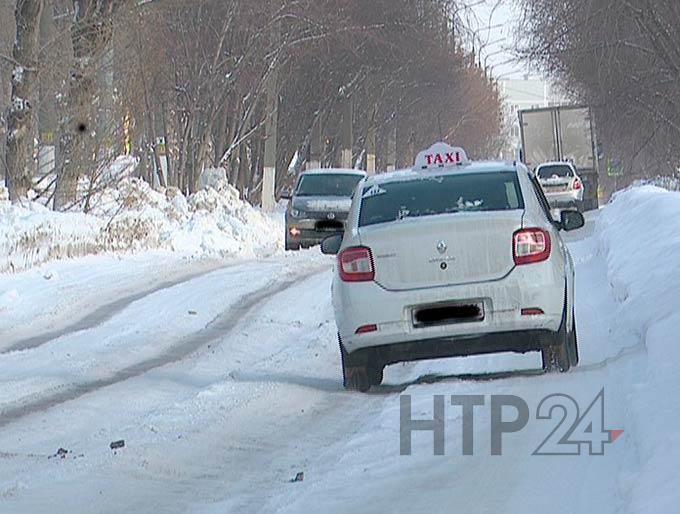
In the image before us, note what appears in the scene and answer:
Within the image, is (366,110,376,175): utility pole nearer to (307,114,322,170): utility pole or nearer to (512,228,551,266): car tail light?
(307,114,322,170): utility pole

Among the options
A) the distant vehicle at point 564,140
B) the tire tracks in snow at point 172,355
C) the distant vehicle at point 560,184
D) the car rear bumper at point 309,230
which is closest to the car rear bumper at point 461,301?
the tire tracks in snow at point 172,355

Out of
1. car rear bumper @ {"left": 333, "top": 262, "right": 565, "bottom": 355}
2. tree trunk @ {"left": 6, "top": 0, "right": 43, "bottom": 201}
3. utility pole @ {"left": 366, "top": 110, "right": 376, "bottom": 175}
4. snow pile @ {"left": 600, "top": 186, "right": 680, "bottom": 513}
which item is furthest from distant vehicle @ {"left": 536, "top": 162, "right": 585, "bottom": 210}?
car rear bumper @ {"left": 333, "top": 262, "right": 565, "bottom": 355}

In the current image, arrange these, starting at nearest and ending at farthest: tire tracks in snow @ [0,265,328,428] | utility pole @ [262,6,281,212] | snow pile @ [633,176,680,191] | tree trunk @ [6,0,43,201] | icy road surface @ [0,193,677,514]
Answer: icy road surface @ [0,193,677,514]
tire tracks in snow @ [0,265,328,428]
tree trunk @ [6,0,43,201]
utility pole @ [262,6,281,212]
snow pile @ [633,176,680,191]

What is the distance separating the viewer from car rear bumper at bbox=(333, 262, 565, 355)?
383 inches

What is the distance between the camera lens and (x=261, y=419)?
920cm

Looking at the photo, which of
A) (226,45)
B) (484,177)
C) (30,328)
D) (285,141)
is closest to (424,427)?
(484,177)

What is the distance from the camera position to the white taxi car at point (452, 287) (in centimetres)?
973

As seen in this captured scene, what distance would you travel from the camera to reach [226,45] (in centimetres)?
3991

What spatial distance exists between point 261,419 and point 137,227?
16665mm

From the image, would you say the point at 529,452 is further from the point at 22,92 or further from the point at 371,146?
the point at 371,146

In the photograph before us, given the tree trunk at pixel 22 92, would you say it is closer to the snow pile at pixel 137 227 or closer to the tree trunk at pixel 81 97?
the tree trunk at pixel 81 97

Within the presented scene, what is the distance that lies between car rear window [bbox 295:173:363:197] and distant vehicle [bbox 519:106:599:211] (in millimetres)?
18806

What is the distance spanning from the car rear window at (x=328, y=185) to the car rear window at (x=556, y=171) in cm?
1199

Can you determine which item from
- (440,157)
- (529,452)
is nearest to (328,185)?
(440,157)
